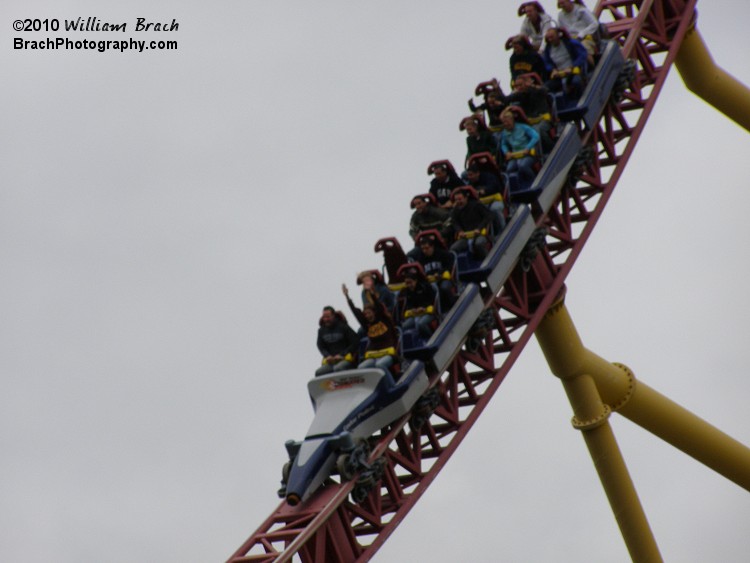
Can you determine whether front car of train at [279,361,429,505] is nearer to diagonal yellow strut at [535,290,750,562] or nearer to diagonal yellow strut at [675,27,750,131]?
diagonal yellow strut at [535,290,750,562]

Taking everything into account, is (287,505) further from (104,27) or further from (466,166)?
(104,27)

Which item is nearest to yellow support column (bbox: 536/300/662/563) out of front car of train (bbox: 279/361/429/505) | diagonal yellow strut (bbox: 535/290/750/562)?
diagonal yellow strut (bbox: 535/290/750/562)

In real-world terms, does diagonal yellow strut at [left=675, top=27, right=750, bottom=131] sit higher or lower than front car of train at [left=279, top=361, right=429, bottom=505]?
higher

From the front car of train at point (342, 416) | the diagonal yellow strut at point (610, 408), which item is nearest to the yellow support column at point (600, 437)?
the diagonal yellow strut at point (610, 408)

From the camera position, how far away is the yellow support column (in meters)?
18.0

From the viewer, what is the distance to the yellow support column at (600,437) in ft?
59.1

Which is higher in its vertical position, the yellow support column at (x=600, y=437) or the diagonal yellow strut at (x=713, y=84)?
the diagonal yellow strut at (x=713, y=84)

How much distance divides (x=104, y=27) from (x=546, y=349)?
197 inches

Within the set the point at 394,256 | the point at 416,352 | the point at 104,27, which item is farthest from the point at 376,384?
the point at 104,27

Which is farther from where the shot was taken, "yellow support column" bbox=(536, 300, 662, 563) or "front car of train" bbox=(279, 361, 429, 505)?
"yellow support column" bbox=(536, 300, 662, 563)

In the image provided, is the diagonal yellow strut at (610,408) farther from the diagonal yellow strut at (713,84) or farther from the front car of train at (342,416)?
the diagonal yellow strut at (713,84)

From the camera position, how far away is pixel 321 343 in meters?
15.9

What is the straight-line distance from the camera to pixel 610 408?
18.5m

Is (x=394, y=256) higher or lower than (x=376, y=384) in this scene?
higher
